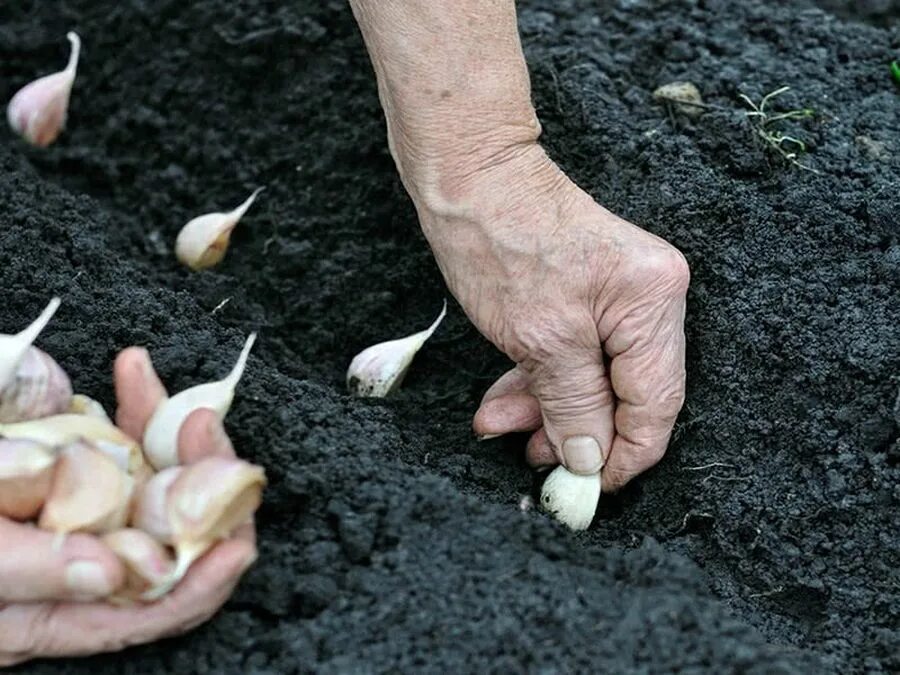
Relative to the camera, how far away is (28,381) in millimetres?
1479

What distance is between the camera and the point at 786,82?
2.17 meters

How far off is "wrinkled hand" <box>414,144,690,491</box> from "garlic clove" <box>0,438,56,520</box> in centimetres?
65

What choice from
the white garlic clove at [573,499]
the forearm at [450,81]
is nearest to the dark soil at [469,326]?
the white garlic clove at [573,499]

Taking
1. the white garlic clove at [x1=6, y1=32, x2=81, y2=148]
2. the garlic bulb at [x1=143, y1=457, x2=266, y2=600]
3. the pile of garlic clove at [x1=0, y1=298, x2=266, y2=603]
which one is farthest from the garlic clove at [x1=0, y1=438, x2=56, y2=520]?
the white garlic clove at [x1=6, y1=32, x2=81, y2=148]

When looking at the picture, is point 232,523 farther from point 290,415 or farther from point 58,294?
point 58,294

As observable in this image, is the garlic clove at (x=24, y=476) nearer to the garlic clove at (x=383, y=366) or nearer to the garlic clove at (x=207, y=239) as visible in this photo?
the garlic clove at (x=383, y=366)

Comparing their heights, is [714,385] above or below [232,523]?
below

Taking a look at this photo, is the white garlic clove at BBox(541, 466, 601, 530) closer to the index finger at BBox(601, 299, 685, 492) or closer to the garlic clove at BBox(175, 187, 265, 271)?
the index finger at BBox(601, 299, 685, 492)

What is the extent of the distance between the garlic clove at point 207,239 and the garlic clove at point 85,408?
0.68 m

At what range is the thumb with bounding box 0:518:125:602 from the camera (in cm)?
127

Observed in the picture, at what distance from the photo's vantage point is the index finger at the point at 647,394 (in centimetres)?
170

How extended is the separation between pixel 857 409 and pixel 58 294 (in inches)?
43.4

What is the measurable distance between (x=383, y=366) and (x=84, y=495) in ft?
2.24

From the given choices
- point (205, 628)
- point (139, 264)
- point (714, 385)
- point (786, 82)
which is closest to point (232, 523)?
point (205, 628)
